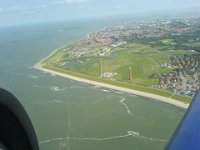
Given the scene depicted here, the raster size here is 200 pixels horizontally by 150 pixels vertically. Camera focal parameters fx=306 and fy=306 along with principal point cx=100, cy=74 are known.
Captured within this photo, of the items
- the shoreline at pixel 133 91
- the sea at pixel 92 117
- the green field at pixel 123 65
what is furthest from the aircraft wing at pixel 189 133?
the green field at pixel 123 65

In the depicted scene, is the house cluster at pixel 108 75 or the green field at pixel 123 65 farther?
the house cluster at pixel 108 75

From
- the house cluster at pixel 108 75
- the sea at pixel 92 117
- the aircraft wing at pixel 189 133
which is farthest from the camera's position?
the house cluster at pixel 108 75

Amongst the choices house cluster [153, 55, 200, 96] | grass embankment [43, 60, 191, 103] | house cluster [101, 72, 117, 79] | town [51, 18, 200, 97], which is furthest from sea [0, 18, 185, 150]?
town [51, 18, 200, 97]

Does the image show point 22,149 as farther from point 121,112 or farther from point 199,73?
point 199,73

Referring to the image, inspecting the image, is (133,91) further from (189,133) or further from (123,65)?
(189,133)

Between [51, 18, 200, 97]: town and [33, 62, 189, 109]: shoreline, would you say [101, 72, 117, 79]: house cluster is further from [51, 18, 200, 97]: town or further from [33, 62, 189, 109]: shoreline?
[33, 62, 189, 109]: shoreline

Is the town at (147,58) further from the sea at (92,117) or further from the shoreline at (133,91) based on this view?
the sea at (92,117)

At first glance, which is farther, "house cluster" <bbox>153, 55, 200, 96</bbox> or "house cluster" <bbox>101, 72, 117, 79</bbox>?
"house cluster" <bbox>101, 72, 117, 79</bbox>

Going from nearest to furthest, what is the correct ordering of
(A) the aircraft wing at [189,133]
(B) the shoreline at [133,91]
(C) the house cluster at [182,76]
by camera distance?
1. (A) the aircraft wing at [189,133]
2. (B) the shoreline at [133,91]
3. (C) the house cluster at [182,76]

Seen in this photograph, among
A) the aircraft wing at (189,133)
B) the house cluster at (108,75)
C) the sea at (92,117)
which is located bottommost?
the house cluster at (108,75)
